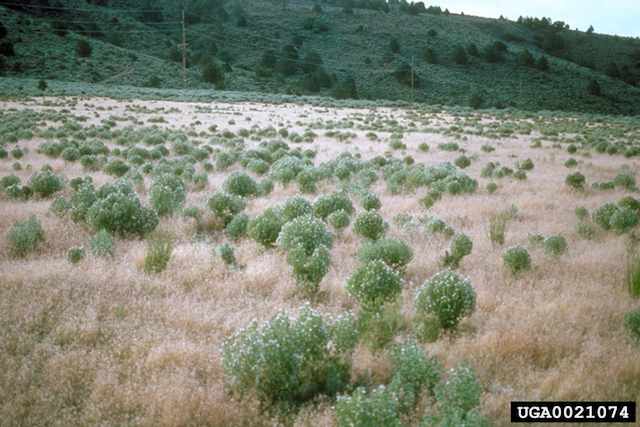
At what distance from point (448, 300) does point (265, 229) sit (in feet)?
12.7

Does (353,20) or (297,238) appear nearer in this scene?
(297,238)

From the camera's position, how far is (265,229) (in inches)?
311

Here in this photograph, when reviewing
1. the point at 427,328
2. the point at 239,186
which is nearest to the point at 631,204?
the point at 427,328

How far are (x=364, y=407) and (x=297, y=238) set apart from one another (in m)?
4.24

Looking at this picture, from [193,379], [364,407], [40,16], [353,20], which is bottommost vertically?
[193,379]

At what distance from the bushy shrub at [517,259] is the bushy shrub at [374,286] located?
232cm

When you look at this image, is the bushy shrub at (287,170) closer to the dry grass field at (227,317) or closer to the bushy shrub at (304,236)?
the dry grass field at (227,317)

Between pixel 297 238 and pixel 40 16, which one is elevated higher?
pixel 40 16

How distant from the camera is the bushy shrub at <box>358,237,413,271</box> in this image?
679 cm

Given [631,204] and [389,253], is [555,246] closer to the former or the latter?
[389,253]

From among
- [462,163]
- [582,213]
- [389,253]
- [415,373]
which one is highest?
[462,163]

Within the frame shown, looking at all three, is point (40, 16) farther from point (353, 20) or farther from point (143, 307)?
point (143, 307)

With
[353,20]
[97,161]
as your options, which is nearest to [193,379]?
[97,161]

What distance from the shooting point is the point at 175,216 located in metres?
9.80
